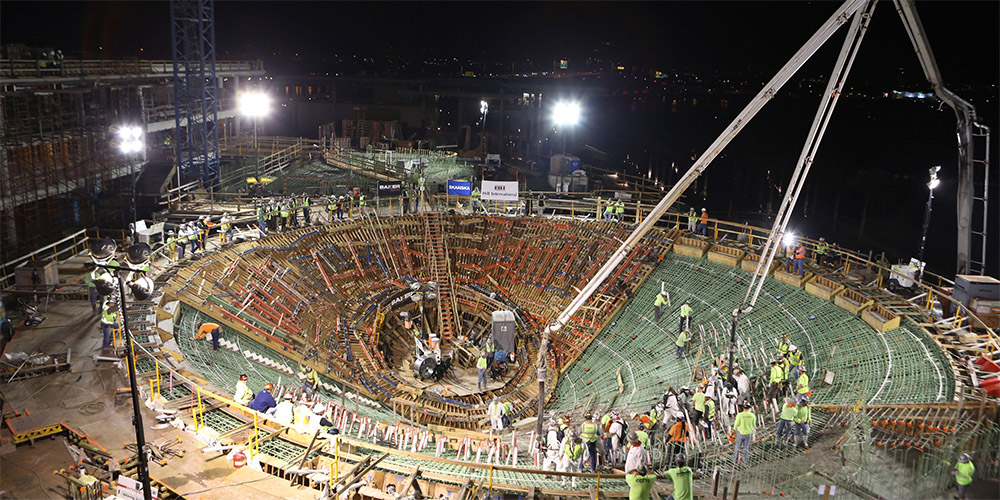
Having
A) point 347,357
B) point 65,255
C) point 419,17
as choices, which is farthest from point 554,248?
point 419,17

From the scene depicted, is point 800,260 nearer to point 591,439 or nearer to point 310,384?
point 591,439

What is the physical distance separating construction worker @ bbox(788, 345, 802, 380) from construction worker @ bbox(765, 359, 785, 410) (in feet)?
1.96

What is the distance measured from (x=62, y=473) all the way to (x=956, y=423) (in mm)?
20254

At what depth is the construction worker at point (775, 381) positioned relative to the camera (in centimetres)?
1958

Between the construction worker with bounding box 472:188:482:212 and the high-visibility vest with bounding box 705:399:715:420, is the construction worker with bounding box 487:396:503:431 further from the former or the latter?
the construction worker with bounding box 472:188:482:212

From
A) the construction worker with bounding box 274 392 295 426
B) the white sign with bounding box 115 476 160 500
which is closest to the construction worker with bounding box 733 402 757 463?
the construction worker with bounding box 274 392 295 426

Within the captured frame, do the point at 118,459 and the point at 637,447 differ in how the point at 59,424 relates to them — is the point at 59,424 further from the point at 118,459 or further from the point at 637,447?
the point at 637,447

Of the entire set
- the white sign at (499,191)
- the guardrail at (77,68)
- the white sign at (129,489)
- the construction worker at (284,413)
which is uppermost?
the guardrail at (77,68)

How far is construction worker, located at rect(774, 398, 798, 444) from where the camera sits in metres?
16.5

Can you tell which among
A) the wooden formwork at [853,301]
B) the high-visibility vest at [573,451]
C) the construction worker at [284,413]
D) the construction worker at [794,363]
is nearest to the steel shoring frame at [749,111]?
the high-visibility vest at [573,451]

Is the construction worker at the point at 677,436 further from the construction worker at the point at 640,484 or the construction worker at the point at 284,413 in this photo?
the construction worker at the point at 284,413

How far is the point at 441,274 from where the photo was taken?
33.8 meters

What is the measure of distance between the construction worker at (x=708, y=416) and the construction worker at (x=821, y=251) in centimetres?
1337

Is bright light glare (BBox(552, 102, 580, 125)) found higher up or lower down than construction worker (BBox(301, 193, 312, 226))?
higher up
